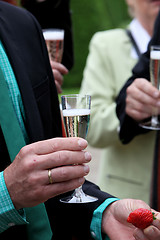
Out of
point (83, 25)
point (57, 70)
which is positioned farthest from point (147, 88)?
point (83, 25)

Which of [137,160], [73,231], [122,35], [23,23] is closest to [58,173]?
[73,231]

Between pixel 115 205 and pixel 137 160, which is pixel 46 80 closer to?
pixel 115 205

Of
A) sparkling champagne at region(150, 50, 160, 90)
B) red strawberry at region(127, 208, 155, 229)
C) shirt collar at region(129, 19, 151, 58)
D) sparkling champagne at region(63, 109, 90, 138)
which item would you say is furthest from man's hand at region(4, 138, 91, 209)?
shirt collar at region(129, 19, 151, 58)

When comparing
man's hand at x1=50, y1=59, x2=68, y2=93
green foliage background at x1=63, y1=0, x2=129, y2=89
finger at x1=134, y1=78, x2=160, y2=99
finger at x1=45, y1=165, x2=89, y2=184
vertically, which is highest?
finger at x1=45, y1=165, x2=89, y2=184

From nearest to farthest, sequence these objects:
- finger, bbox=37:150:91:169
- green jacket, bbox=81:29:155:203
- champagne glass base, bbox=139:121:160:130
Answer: finger, bbox=37:150:91:169, champagne glass base, bbox=139:121:160:130, green jacket, bbox=81:29:155:203

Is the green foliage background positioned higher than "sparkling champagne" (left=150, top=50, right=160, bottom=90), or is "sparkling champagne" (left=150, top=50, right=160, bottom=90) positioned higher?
"sparkling champagne" (left=150, top=50, right=160, bottom=90)

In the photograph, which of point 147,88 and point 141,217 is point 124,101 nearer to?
point 147,88

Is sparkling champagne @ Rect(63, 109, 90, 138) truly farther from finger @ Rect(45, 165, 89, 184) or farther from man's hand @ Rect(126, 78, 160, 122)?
man's hand @ Rect(126, 78, 160, 122)

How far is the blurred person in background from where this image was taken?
3.17m

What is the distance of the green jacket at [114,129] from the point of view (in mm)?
3160

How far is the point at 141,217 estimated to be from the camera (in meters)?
1.45

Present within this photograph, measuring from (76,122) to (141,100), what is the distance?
3.90 feet

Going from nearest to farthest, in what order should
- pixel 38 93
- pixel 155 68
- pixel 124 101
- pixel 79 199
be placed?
1. pixel 79 199
2. pixel 38 93
3. pixel 155 68
4. pixel 124 101

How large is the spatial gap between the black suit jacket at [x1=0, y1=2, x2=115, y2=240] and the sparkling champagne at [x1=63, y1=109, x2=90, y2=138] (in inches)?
11.0
